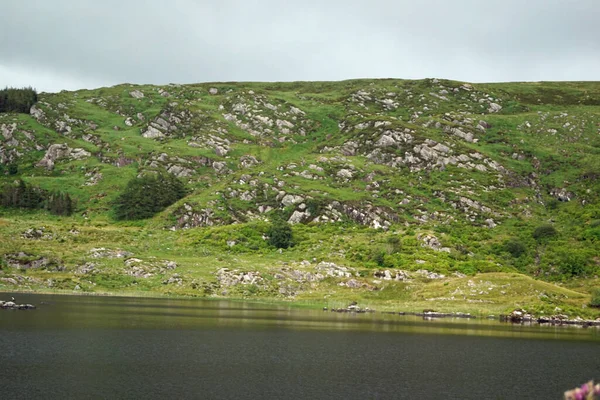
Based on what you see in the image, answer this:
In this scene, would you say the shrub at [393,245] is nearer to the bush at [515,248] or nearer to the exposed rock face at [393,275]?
the exposed rock face at [393,275]

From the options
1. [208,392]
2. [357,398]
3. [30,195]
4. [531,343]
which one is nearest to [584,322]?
[531,343]

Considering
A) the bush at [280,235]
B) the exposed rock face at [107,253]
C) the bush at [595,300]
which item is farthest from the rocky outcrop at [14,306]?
the bush at [595,300]

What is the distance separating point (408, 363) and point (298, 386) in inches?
765

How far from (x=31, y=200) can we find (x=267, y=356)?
537ft

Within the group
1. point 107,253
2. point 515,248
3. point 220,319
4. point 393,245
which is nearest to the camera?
point 220,319

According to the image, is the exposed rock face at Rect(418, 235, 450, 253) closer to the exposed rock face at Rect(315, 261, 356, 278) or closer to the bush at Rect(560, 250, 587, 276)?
the exposed rock face at Rect(315, 261, 356, 278)

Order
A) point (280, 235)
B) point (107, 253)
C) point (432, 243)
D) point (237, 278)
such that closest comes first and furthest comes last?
point (237, 278), point (107, 253), point (432, 243), point (280, 235)

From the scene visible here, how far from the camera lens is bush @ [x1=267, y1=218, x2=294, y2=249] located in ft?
538

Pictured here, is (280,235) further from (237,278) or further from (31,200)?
(31,200)

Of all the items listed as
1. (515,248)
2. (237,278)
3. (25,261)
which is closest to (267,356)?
(237,278)

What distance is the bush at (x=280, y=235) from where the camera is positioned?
164 meters

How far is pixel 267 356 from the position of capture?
6316cm

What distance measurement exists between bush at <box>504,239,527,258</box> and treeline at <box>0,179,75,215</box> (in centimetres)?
15152

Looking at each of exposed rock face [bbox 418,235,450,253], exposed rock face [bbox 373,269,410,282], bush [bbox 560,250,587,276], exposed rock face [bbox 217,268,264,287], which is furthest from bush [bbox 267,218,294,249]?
bush [bbox 560,250,587,276]
